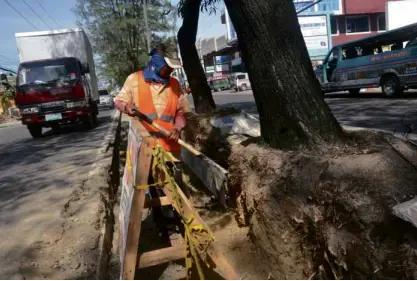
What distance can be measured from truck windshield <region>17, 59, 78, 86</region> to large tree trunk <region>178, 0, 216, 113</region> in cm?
524

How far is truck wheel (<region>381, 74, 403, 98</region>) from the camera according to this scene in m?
15.1

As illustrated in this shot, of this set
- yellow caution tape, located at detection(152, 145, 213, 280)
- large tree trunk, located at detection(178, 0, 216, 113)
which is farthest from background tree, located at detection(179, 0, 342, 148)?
large tree trunk, located at detection(178, 0, 216, 113)

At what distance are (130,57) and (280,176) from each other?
3370 centimetres

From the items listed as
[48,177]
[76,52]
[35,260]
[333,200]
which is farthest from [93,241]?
[76,52]

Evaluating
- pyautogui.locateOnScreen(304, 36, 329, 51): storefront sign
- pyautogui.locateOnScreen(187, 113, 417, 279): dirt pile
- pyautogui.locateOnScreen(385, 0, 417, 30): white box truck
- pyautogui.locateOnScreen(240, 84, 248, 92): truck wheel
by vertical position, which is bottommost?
pyautogui.locateOnScreen(240, 84, 248, 92): truck wheel

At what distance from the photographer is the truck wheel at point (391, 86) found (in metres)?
15.1

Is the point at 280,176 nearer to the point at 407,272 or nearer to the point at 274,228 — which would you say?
the point at 274,228

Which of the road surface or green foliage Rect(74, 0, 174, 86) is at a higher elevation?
green foliage Rect(74, 0, 174, 86)

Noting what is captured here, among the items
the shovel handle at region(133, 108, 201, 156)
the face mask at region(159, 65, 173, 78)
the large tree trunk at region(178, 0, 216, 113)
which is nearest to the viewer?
the shovel handle at region(133, 108, 201, 156)

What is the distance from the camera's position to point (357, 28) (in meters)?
41.0

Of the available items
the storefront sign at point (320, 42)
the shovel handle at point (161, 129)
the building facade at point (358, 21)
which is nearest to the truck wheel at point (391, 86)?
the shovel handle at point (161, 129)

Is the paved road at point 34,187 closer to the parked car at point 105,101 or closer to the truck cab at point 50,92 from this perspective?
the truck cab at point 50,92

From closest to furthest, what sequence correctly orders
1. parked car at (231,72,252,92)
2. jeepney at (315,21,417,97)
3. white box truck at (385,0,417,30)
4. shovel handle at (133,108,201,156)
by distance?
shovel handle at (133,108,201,156) < jeepney at (315,21,417,97) < white box truck at (385,0,417,30) < parked car at (231,72,252,92)

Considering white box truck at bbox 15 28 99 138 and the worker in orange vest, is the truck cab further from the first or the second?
the worker in orange vest
